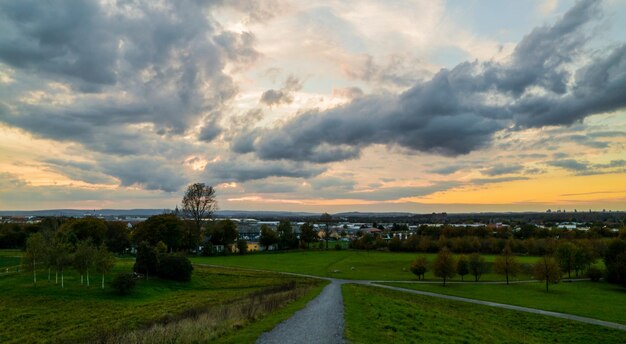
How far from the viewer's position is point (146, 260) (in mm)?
57281

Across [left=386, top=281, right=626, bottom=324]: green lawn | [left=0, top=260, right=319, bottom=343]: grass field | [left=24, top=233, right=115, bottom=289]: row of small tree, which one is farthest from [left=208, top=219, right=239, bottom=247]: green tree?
[left=386, top=281, right=626, bottom=324]: green lawn

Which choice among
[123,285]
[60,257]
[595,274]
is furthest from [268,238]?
[595,274]

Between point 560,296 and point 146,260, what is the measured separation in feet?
197

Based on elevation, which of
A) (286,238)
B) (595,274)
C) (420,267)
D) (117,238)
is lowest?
(595,274)

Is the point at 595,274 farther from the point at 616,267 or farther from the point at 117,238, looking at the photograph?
the point at 117,238

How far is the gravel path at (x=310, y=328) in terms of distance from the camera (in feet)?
60.3

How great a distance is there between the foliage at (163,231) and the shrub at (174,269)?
103 feet

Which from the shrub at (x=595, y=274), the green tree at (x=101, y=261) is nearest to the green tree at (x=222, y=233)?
the green tree at (x=101, y=261)

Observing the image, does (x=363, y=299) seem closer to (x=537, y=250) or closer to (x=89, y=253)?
(x=89, y=253)

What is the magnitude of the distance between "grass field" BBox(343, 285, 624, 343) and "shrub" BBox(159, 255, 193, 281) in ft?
102

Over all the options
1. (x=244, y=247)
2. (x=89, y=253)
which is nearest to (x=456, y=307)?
(x=89, y=253)

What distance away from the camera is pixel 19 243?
111 m

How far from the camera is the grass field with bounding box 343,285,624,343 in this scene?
21.2m

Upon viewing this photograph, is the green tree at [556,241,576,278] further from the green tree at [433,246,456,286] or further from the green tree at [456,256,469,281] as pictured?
the green tree at [433,246,456,286]
